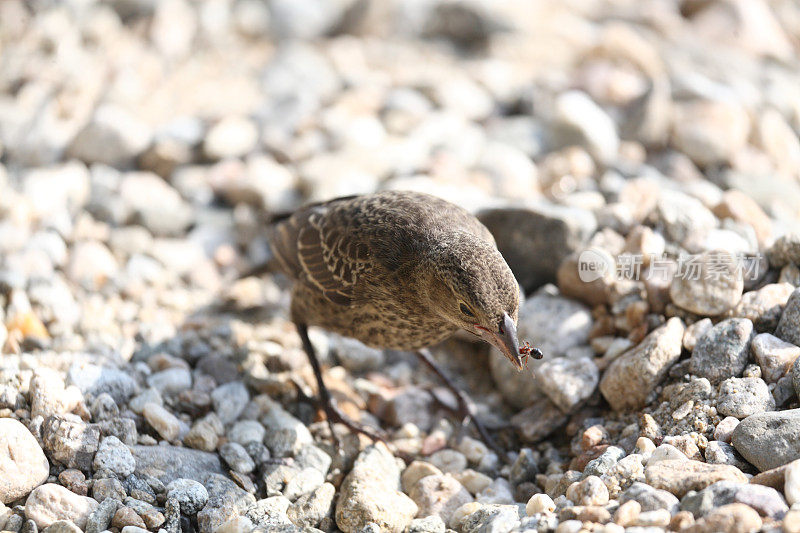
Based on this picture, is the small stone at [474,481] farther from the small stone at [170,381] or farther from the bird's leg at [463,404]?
the small stone at [170,381]

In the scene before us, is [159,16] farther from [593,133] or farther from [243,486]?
[243,486]

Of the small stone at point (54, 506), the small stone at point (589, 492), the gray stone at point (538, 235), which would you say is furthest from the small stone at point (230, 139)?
the small stone at point (589, 492)

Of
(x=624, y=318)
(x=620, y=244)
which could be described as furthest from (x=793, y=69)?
(x=624, y=318)

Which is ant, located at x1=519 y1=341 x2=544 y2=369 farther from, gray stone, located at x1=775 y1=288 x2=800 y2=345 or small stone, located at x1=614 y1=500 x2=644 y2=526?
gray stone, located at x1=775 y1=288 x2=800 y2=345

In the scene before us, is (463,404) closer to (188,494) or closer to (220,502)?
(220,502)

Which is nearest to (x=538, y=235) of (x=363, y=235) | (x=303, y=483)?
(x=363, y=235)
